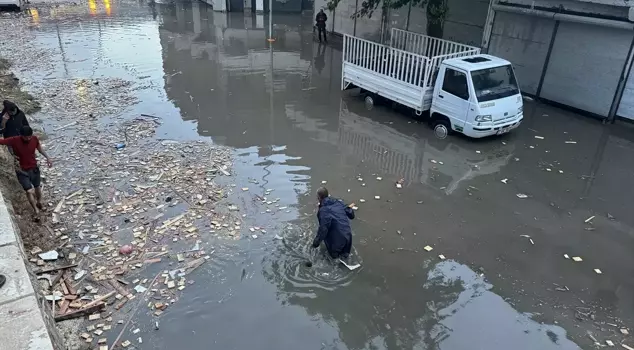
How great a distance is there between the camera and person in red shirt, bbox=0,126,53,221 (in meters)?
7.65

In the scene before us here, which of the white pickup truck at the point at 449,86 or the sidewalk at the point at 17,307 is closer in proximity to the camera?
the sidewalk at the point at 17,307

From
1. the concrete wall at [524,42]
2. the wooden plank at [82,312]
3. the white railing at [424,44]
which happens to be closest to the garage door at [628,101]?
the concrete wall at [524,42]

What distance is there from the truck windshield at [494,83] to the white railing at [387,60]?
142 cm

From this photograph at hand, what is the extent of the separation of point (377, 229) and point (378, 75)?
6.61m

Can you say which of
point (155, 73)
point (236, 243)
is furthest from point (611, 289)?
point (155, 73)

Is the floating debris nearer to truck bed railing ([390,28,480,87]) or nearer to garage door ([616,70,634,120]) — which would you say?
truck bed railing ([390,28,480,87])

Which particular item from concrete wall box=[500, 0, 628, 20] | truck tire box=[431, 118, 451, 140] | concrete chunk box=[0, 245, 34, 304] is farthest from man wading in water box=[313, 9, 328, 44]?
concrete chunk box=[0, 245, 34, 304]

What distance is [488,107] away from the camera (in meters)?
11.1

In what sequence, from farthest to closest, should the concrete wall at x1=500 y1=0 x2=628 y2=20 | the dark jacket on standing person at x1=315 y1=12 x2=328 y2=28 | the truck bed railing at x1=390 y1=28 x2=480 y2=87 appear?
the dark jacket on standing person at x1=315 y1=12 x2=328 y2=28
the concrete wall at x1=500 y1=0 x2=628 y2=20
the truck bed railing at x1=390 y1=28 x2=480 y2=87

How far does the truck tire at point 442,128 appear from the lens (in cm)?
1209

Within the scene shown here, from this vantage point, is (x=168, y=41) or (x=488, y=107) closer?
(x=488, y=107)

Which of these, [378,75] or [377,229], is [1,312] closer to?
[377,229]

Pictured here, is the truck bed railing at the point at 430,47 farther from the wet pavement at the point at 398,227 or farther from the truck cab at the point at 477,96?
the wet pavement at the point at 398,227

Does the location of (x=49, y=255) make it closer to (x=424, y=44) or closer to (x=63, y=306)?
(x=63, y=306)
